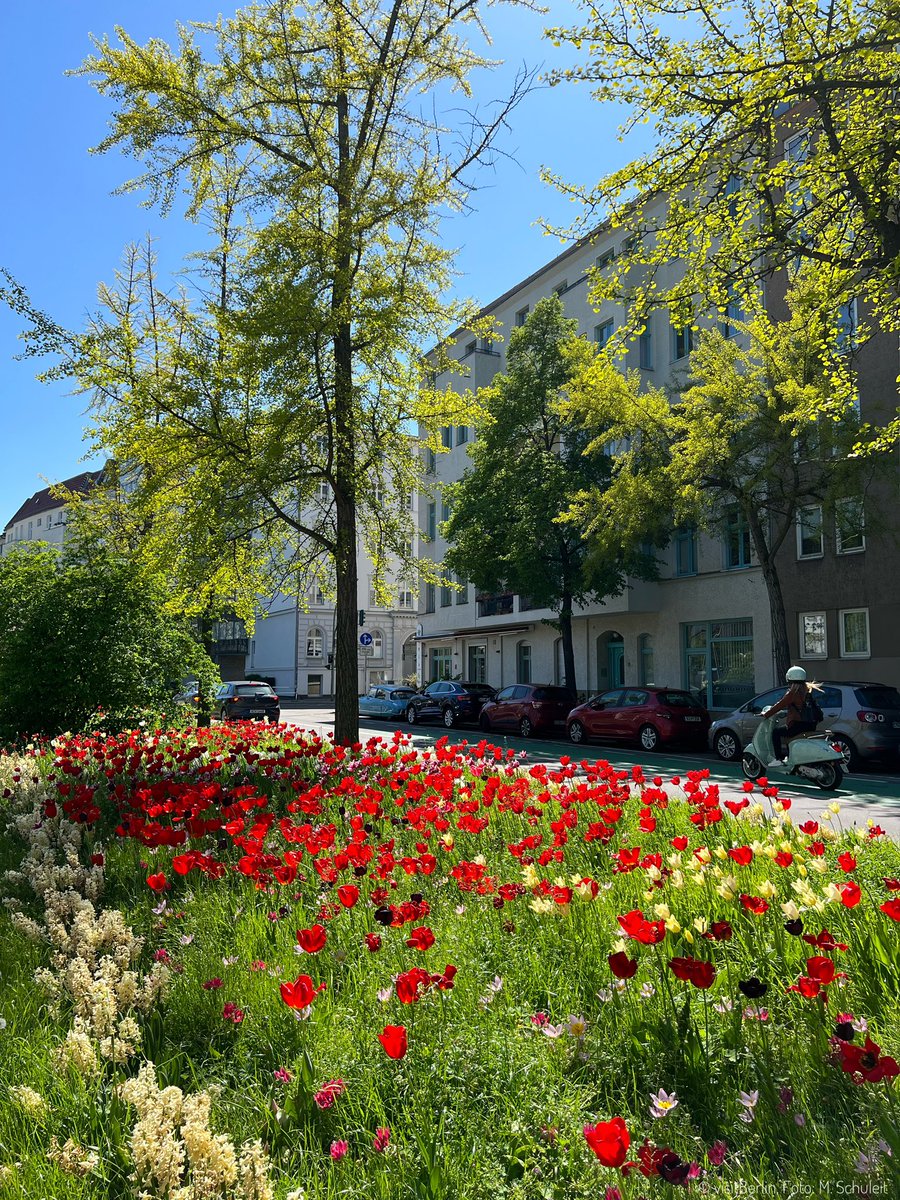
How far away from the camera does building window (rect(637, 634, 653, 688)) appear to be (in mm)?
31409

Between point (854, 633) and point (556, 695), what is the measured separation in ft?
27.5

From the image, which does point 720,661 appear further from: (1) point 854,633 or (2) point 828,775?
(2) point 828,775

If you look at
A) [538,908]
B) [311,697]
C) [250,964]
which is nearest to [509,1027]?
[538,908]

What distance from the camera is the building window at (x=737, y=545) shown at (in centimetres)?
2692

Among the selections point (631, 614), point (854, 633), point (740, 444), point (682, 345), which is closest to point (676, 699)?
point (854, 633)

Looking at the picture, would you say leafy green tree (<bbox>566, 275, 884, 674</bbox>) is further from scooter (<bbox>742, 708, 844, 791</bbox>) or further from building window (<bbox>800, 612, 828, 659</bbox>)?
scooter (<bbox>742, 708, 844, 791</bbox>)

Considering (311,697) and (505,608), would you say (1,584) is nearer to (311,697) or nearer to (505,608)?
(505,608)

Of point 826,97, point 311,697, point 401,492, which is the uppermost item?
point 826,97

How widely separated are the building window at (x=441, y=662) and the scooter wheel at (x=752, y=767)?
3151cm

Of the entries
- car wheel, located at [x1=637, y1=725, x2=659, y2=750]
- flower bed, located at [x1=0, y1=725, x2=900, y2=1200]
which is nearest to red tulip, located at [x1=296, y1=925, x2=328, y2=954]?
flower bed, located at [x1=0, y1=725, x2=900, y2=1200]

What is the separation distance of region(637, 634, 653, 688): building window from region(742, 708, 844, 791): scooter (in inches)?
693

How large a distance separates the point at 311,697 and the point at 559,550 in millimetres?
38087

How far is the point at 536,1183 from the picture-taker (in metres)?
2.33

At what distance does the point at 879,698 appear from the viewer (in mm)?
16312
